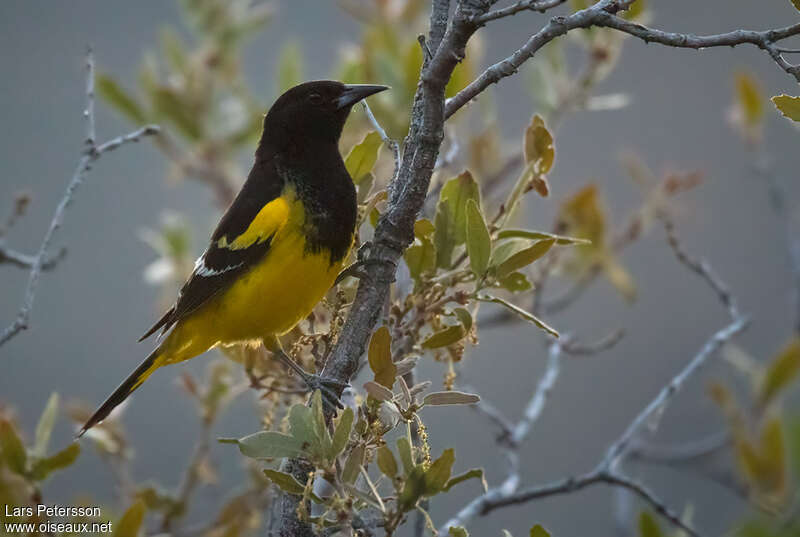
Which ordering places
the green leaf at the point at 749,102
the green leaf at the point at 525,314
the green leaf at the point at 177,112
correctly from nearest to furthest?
the green leaf at the point at 525,314 → the green leaf at the point at 749,102 → the green leaf at the point at 177,112

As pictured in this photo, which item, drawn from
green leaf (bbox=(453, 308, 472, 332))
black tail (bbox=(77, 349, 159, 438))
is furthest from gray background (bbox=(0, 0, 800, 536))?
green leaf (bbox=(453, 308, 472, 332))

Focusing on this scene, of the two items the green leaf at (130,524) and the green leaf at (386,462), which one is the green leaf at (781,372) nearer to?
the green leaf at (386,462)

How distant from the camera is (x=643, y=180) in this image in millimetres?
3545

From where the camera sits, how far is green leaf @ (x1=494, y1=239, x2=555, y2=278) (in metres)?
2.04

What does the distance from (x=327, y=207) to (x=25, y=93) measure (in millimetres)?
6132

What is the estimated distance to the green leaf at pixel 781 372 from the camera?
302 cm

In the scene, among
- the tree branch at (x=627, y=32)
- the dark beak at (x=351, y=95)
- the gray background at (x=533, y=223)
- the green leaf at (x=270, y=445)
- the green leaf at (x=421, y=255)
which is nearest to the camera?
the tree branch at (x=627, y=32)

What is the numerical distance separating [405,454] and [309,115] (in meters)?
1.55

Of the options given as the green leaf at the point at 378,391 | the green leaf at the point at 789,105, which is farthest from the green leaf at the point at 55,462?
the green leaf at the point at 789,105

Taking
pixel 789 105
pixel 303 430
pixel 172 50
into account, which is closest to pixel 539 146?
pixel 789 105

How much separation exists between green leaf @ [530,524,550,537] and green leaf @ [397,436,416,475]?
0.88ft

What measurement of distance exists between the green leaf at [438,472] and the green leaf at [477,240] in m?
0.47

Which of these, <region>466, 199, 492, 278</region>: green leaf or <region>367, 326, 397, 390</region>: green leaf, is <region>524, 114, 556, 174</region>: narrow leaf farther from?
<region>367, 326, 397, 390</region>: green leaf

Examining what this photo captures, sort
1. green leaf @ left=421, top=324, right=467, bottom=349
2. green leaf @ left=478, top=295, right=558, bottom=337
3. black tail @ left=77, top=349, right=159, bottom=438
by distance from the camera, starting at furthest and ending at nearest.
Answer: black tail @ left=77, top=349, right=159, bottom=438, green leaf @ left=421, top=324, right=467, bottom=349, green leaf @ left=478, top=295, right=558, bottom=337
